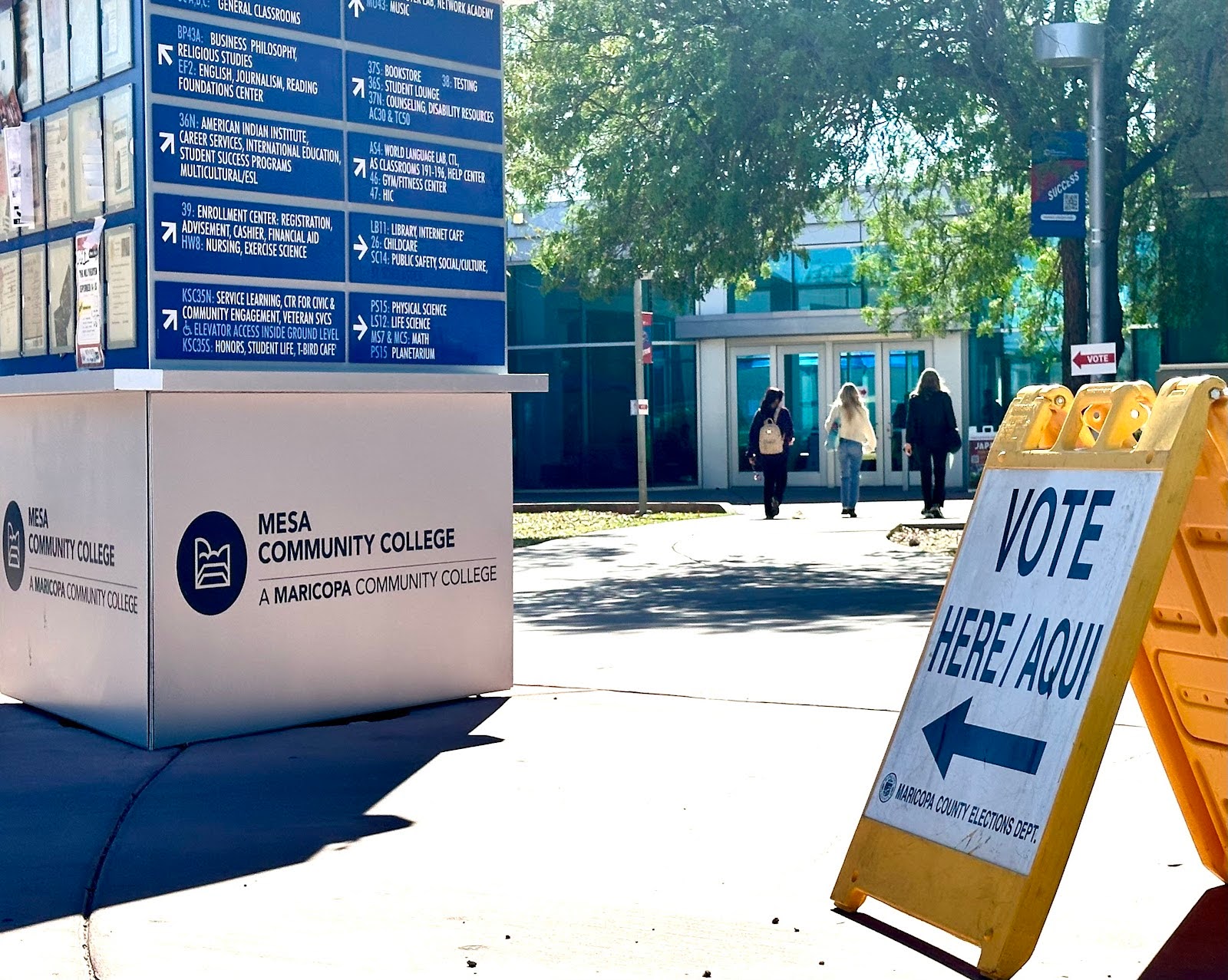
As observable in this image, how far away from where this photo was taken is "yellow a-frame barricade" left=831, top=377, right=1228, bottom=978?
392 centimetres

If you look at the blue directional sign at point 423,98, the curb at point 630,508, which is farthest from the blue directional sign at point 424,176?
the curb at point 630,508

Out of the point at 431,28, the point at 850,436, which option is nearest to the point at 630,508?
the point at 850,436

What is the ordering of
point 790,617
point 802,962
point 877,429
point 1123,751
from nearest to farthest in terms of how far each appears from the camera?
point 802,962 < point 1123,751 < point 790,617 < point 877,429

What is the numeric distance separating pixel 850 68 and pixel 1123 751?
9475 millimetres

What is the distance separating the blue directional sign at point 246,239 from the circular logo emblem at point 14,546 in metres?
1.95

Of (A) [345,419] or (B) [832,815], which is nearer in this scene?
(B) [832,815]

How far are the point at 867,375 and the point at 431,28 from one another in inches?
871

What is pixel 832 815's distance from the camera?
557 cm

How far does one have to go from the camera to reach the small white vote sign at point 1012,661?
401cm

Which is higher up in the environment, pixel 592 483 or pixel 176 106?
pixel 176 106

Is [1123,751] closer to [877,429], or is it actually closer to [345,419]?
[345,419]

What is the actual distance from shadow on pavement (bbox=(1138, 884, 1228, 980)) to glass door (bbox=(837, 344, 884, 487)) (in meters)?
24.9

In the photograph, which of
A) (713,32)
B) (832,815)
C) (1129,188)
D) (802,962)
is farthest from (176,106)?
(1129,188)

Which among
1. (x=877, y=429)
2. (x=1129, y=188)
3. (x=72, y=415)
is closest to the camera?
(x=72, y=415)
